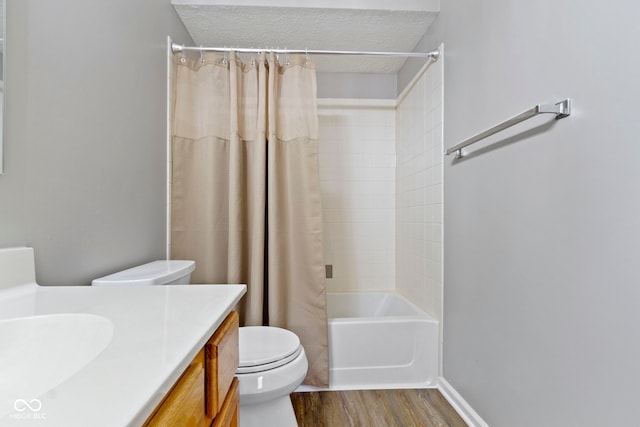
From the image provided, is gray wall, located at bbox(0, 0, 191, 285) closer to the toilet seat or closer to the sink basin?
the sink basin

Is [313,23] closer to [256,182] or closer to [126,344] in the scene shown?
[256,182]

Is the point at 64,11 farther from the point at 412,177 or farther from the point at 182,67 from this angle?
the point at 412,177

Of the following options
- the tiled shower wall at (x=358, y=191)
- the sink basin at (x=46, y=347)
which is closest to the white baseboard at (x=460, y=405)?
the tiled shower wall at (x=358, y=191)

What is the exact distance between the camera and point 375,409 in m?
1.68

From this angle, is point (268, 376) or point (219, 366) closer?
point (219, 366)

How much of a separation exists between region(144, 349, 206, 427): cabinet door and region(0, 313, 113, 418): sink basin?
0.13 m

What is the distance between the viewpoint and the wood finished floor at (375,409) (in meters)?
1.57

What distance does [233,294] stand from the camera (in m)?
0.77

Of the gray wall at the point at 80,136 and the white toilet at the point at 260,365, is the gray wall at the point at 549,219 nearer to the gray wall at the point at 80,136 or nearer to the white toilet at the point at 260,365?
the white toilet at the point at 260,365

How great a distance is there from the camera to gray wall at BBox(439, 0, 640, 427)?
835mm

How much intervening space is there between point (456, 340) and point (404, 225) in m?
0.99

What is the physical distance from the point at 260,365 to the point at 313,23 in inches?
73.7

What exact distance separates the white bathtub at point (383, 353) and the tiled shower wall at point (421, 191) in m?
0.18

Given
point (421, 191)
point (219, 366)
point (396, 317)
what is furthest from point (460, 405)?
point (219, 366)
